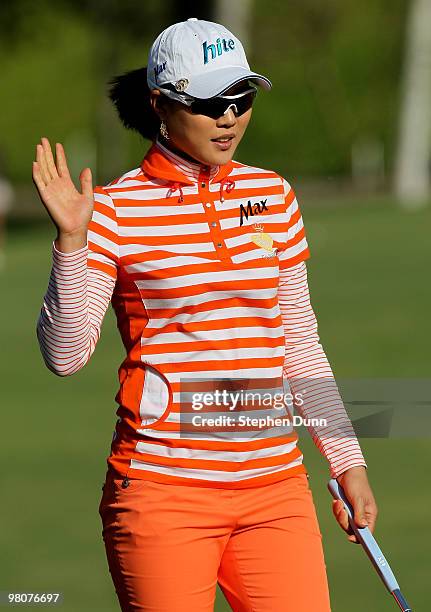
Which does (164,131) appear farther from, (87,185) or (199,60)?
(87,185)

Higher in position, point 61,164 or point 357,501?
point 61,164

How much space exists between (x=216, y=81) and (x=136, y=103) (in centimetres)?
41

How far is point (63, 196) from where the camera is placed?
13.2ft

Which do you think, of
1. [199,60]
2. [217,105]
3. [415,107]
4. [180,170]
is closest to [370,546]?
[180,170]

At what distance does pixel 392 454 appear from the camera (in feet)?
35.8

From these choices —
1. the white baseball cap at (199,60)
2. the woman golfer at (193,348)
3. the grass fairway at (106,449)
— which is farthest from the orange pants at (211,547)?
the grass fairway at (106,449)

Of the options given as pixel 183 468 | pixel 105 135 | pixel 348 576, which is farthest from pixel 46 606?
pixel 105 135

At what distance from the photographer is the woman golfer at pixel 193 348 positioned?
13.5 ft

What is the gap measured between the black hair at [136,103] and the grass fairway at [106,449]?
1.70 metres

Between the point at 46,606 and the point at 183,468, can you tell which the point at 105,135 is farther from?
the point at 183,468

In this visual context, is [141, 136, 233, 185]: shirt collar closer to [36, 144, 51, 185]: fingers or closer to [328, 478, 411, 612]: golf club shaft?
[36, 144, 51, 185]: fingers

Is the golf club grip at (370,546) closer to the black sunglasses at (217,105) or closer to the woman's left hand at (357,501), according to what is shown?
the woman's left hand at (357,501)

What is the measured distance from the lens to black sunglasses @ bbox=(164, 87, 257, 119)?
13.9 feet

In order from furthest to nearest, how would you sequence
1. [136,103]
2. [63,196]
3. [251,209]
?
[136,103]
[251,209]
[63,196]
